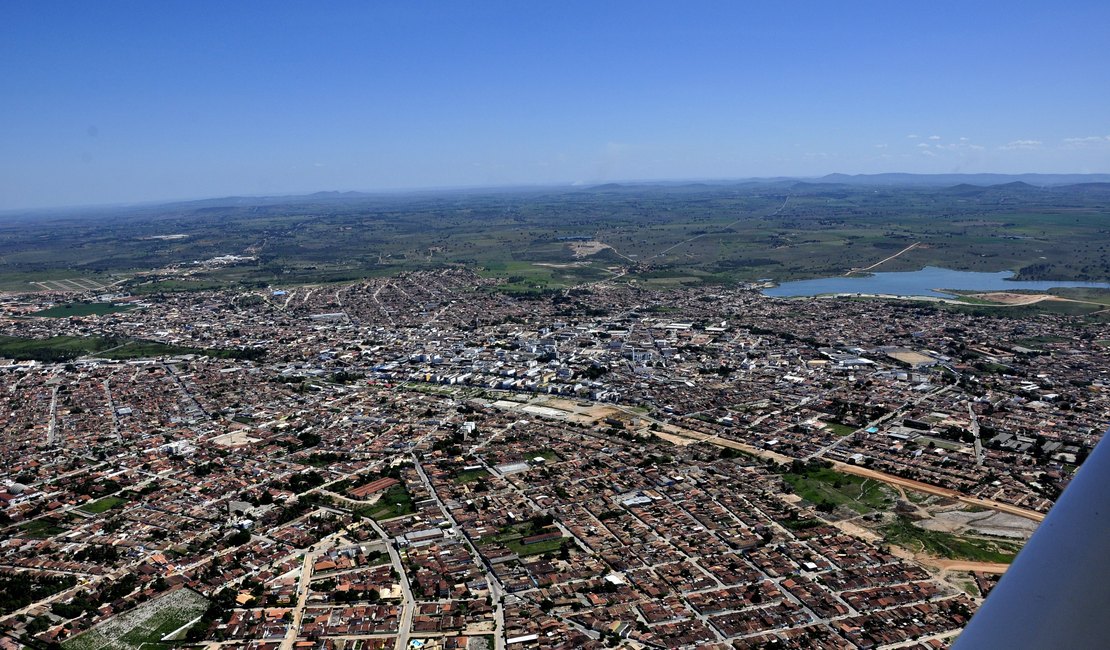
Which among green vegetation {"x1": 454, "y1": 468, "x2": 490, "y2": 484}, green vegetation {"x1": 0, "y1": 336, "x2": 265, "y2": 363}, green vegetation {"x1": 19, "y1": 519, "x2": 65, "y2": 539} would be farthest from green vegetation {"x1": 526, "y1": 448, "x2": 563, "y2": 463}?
green vegetation {"x1": 0, "y1": 336, "x2": 265, "y2": 363}

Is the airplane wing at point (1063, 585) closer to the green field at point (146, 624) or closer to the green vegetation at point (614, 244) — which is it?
the green field at point (146, 624)

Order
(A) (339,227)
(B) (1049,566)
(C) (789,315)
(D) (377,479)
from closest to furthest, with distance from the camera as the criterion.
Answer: (B) (1049,566)
(D) (377,479)
(C) (789,315)
(A) (339,227)

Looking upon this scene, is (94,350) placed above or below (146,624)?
above

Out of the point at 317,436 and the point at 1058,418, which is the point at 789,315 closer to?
the point at 1058,418

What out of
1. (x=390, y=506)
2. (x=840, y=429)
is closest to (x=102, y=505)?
(x=390, y=506)

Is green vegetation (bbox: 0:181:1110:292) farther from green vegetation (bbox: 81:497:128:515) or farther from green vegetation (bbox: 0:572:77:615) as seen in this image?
green vegetation (bbox: 0:572:77:615)

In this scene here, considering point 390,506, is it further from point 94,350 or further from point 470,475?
point 94,350

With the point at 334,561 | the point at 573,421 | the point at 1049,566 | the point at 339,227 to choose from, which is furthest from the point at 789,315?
the point at 339,227
